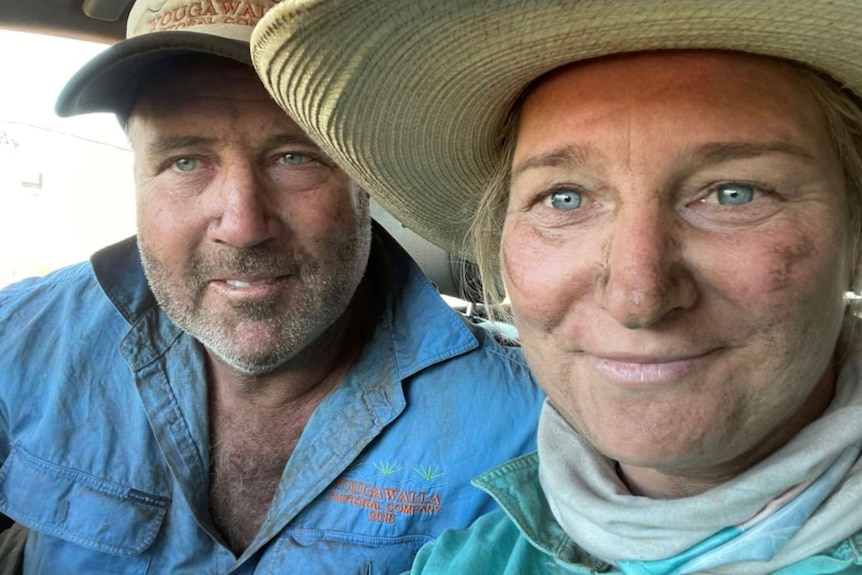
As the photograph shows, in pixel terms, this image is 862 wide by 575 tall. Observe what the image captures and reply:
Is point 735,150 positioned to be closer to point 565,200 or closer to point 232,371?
point 565,200

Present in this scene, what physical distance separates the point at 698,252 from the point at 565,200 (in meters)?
0.24

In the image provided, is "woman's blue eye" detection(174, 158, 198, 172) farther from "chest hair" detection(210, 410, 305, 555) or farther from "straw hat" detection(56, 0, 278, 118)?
"chest hair" detection(210, 410, 305, 555)

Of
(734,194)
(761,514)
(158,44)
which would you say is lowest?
(761,514)

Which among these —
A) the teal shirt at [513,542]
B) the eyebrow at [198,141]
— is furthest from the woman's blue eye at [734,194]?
the eyebrow at [198,141]

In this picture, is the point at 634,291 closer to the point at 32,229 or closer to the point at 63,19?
the point at 63,19

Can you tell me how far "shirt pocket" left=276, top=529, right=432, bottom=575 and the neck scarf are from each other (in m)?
0.67

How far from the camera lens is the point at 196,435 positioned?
208cm

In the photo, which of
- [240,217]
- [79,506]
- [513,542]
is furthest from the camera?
[79,506]

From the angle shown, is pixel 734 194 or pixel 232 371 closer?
pixel 734 194

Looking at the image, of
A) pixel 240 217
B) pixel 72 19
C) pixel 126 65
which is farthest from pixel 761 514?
pixel 72 19

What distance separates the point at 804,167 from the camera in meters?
1.08

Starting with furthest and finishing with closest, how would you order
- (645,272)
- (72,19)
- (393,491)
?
(72,19) → (393,491) → (645,272)

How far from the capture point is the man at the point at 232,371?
6.04ft

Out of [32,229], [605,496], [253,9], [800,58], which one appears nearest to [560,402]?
[605,496]
